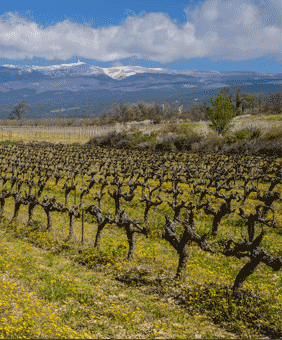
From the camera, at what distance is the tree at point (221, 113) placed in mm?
63250

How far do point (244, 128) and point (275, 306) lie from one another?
209ft

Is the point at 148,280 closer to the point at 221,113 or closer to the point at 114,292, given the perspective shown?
the point at 114,292

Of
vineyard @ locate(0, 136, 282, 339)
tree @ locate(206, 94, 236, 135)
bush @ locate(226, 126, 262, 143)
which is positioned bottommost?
vineyard @ locate(0, 136, 282, 339)

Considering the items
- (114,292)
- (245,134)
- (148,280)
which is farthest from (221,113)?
(114,292)

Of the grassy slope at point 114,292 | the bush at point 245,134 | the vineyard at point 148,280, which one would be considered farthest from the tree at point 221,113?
the grassy slope at point 114,292

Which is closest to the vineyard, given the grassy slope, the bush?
the grassy slope

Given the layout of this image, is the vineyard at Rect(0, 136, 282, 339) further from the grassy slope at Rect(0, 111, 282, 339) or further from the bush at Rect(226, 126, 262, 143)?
the bush at Rect(226, 126, 262, 143)

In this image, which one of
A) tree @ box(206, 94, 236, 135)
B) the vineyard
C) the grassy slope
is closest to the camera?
the grassy slope

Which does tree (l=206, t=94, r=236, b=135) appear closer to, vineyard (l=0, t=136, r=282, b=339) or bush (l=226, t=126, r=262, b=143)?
bush (l=226, t=126, r=262, b=143)

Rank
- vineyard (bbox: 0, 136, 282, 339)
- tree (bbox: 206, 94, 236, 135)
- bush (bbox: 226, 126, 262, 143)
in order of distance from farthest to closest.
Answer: bush (bbox: 226, 126, 262, 143)
tree (bbox: 206, 94, 236, 135)
vineyard (bbox: 0, 136, 282, 339)

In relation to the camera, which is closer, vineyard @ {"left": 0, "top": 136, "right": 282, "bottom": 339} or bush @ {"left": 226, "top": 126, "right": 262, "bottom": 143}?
vineyard @ {"left": 0, "top": 136, "right": 282, "bottom": 339}

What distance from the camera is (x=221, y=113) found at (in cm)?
6341

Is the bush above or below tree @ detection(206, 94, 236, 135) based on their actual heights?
below

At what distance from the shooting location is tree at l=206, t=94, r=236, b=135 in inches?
2490
